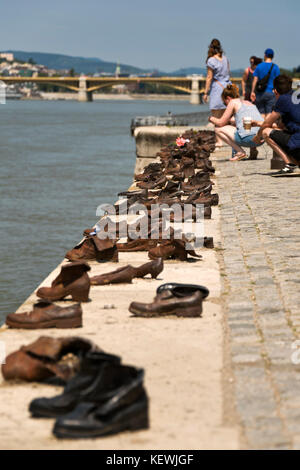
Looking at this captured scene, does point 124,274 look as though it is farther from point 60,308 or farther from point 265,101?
point 265,101

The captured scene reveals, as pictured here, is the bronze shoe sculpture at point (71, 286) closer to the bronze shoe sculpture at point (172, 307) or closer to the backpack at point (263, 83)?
the bronze shoe sculpture at point (172, 307)

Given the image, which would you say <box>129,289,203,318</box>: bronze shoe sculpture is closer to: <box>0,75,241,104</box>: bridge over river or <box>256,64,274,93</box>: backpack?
<box>256,64,274,93</box>: backpack

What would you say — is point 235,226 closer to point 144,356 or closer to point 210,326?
point 210,326

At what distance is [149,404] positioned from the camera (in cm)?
319

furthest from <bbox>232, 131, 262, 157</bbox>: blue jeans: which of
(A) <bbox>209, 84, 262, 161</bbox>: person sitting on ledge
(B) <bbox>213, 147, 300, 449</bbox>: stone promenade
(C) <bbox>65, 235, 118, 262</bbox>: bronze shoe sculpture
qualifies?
(C) <bbox>65, 235, 118, 262</bbox>: bronze shoe sculpture

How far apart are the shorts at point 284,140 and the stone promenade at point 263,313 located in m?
1.81

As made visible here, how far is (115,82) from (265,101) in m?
127

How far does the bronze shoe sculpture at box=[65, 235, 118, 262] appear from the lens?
5.99 m

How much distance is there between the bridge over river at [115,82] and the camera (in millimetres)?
135375

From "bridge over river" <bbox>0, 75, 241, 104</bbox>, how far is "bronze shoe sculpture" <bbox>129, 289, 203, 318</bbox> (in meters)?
119

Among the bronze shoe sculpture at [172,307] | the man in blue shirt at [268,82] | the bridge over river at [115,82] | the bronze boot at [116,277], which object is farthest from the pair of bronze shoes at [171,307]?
the bridge over river at [115,82]
